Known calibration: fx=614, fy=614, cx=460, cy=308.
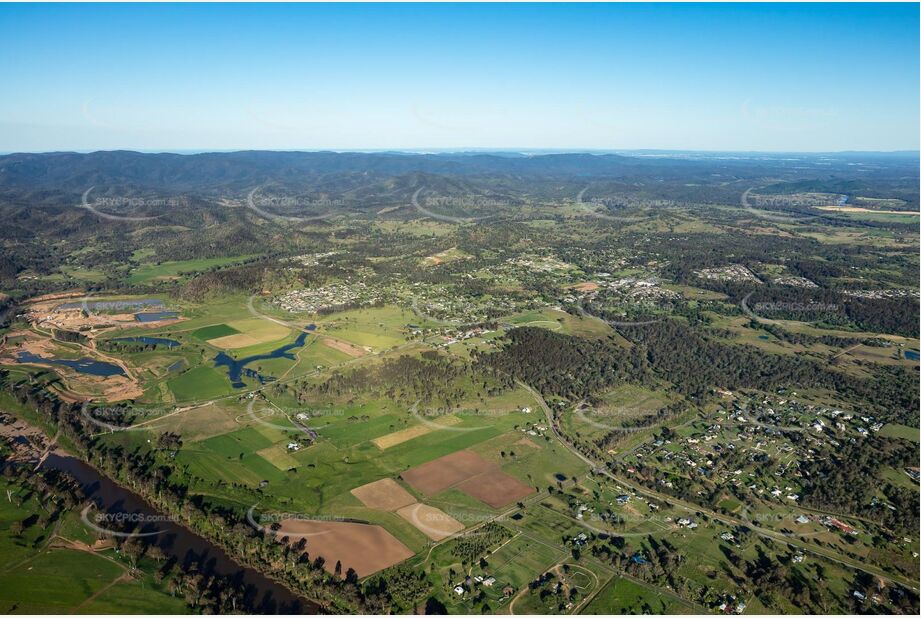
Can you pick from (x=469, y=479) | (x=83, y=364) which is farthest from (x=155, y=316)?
(x=469, y=479)

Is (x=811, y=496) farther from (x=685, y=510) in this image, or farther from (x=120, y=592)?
(x=120, y=592)

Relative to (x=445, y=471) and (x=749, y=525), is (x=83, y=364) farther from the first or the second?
(x=749, y=525)

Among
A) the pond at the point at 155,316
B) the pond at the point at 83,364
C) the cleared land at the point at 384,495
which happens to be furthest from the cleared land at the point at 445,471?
the pond at the point at 155,316

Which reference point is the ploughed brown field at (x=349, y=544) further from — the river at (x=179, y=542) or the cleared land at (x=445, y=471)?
the cleared land at (x=445, y=471)

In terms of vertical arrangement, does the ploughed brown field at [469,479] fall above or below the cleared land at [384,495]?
below

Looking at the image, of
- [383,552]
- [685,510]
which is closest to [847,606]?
[685,510]
